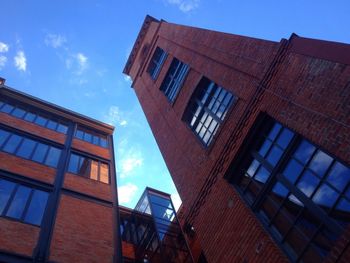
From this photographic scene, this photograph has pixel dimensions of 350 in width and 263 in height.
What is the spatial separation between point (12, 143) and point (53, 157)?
187 centimetres

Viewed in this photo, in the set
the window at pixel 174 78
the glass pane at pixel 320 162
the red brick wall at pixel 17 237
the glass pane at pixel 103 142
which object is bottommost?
the red brick wall at pixel 17 237

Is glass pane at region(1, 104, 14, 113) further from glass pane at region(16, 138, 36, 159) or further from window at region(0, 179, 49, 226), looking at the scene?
window at region(0, 179, 49, 226)

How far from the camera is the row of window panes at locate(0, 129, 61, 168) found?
51.1ft

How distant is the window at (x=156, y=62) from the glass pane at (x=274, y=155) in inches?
414

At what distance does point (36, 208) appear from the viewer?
12.8 meters

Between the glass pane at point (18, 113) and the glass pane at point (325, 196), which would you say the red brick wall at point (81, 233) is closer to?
the glass pane at point (18, 113)

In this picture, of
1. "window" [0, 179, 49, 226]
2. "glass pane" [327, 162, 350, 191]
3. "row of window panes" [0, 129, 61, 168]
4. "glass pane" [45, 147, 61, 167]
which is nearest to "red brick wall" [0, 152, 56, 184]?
"row of window panes" [0, 129, 61, 168]

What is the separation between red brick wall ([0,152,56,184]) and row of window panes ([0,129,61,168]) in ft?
1.48

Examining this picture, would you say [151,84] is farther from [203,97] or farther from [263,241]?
[263,241]

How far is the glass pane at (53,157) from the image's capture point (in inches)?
636

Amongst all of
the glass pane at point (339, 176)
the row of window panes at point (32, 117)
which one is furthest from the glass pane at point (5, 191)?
the glass pane at point (339, 176)

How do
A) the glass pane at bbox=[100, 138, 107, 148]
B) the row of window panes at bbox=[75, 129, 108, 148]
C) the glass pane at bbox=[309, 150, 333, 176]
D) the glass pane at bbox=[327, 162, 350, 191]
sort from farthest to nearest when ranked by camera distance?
1. the glass pane at bbox=[100, 138, 107, 148]
2. the row of window panes at bbox=[75, 129, 108, 148]
3. the glass pane at bbox=[309, 150, 333, 176]
4. the glass pane at bbox=[327, 162, 350, 191]

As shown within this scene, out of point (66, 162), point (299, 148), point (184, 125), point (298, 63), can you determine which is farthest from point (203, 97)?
point (66, 162)

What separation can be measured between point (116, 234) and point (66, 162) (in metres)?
4.91
